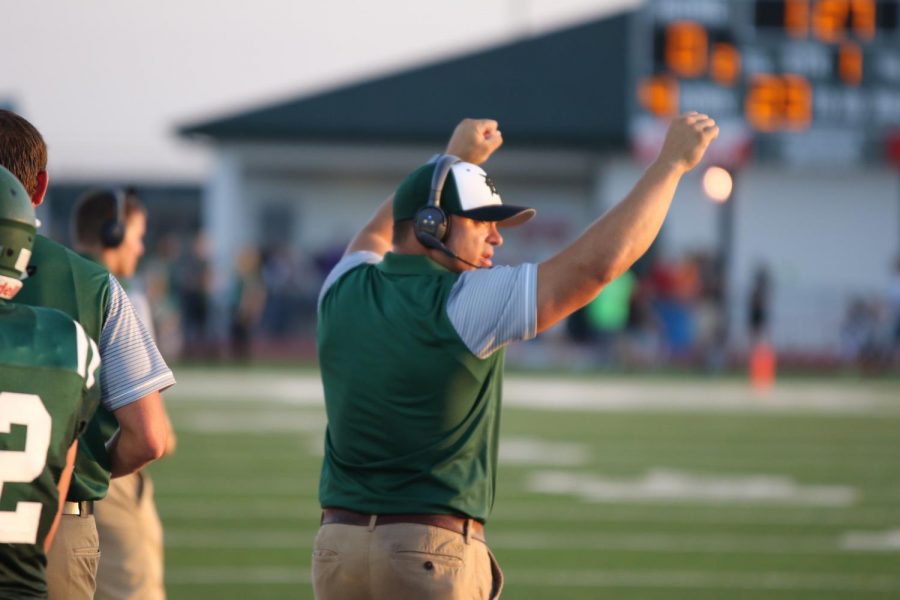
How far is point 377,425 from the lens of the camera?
3.76 metres

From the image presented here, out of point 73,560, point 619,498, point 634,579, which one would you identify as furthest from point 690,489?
point 73,560

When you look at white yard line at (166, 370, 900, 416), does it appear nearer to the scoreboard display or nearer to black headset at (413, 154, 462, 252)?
the scoreboard display

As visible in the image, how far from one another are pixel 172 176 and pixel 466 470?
135 feet

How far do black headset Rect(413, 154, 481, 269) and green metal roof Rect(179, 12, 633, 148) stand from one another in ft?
95.3

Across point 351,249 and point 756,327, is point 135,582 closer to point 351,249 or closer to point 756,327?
point 351,249

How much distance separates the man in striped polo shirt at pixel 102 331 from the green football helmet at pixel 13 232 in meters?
0.40

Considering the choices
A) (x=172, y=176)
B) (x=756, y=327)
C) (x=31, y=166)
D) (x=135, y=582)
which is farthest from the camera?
(x=172, y=176)

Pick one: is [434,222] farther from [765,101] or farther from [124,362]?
[765,101]

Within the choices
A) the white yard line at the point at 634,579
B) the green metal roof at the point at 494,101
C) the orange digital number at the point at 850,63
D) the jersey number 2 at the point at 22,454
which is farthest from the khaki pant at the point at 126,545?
the green metal roof at the point at 494,101

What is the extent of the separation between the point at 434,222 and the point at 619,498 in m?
7.24

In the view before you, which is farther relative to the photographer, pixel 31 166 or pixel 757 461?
pixel 757 461

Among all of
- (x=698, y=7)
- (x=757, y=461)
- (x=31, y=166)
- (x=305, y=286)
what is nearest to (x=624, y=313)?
(x=698, y=7)

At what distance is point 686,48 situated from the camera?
24.8m

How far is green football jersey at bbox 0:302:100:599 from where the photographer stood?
280cm
